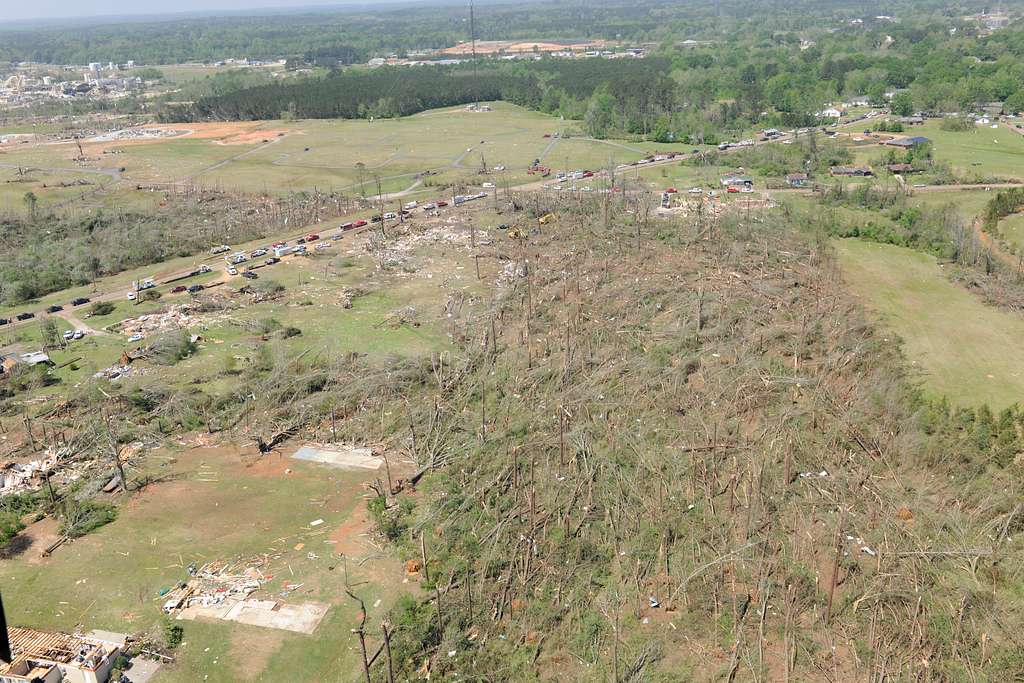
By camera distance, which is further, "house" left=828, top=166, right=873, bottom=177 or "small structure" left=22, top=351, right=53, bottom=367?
"house" left=828, top=166, right=873, bottom=177

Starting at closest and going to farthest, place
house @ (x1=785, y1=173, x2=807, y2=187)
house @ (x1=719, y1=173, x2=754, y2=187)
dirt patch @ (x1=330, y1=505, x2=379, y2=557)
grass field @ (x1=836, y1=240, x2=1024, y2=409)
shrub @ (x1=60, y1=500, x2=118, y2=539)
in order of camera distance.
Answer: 1. dirt patch @ (x1=330, y1=505, x2=379, y2=557)
2. shrub @ (x1=60, y1=500, x2=118, y2=539)
3. grass field @ (x1=836, y1=240, x2=1024, y2=409)
4. house @ (x1=719, y1=173, x2=754, y2=187)
5. house @ (x1=785, y1=173, x2=807, y2=187)

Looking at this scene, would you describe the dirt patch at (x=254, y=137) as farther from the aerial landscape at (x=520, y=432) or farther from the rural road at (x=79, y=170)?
the aerial landscape at (x=520, y=432)

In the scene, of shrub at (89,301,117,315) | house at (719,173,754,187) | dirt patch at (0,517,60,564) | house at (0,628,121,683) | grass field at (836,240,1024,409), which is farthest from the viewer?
house at (719,173,754,187)

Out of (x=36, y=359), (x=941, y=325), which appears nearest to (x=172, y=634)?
(x=36, y=359)

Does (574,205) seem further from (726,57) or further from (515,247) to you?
(726,57)

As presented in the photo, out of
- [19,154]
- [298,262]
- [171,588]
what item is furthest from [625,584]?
[19,154]

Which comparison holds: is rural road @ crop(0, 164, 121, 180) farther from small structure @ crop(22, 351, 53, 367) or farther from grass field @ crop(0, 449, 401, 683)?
grass field @ crop(0, 449, 401, 683)

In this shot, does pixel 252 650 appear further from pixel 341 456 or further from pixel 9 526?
pixel 9 526

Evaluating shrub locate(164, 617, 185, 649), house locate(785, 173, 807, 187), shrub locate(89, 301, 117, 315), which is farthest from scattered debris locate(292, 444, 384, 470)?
house locate(785, 173, 807, 187)
